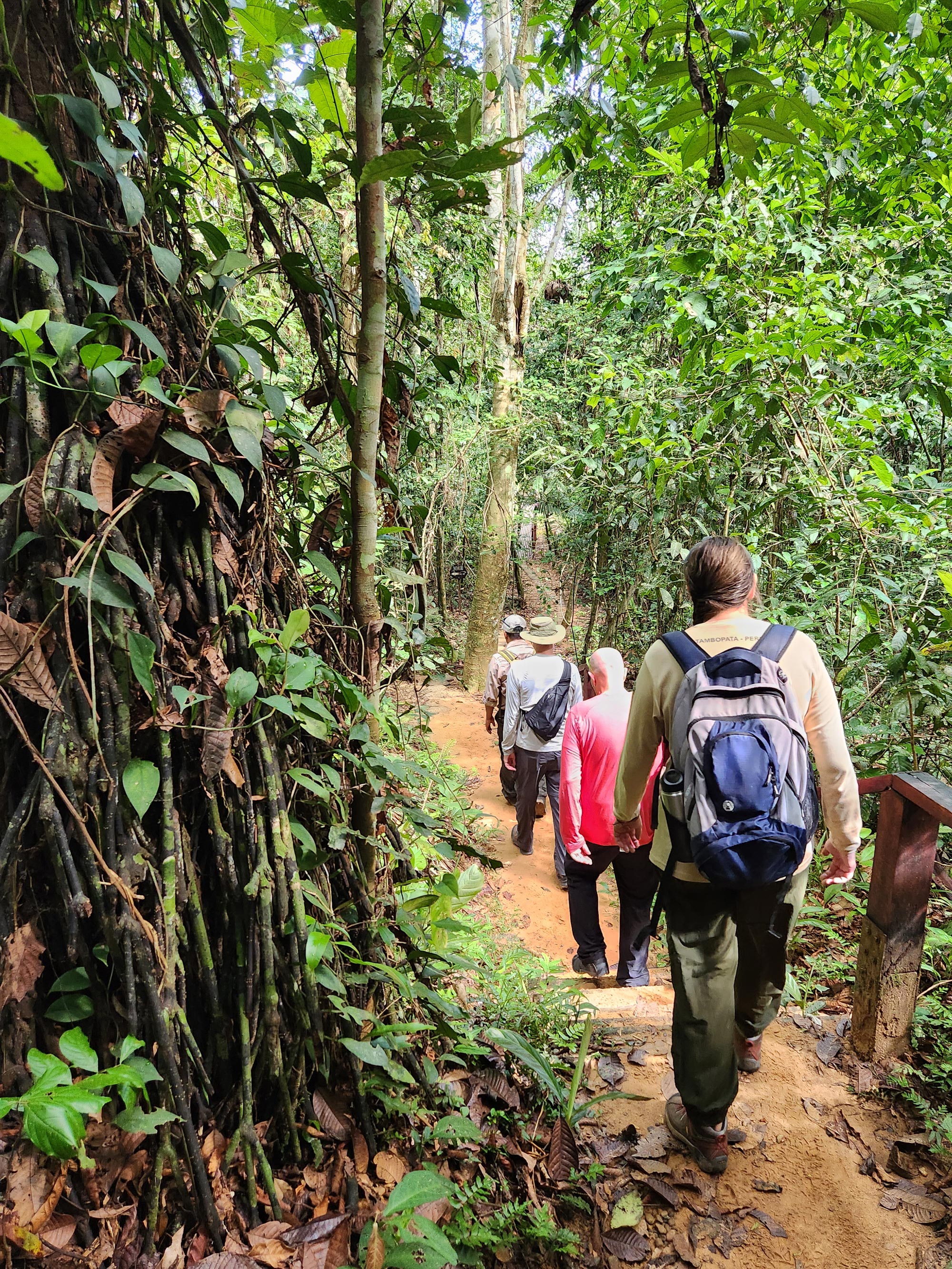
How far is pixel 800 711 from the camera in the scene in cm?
206

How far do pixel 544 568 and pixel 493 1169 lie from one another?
56.4ft

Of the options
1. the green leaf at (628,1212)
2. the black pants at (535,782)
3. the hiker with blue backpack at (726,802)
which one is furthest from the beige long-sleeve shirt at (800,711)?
the black pants at (535,782)

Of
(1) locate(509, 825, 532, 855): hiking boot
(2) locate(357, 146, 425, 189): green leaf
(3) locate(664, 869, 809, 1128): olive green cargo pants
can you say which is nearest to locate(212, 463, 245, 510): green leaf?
(2) locate(357, 146, 425, 189): green leaf

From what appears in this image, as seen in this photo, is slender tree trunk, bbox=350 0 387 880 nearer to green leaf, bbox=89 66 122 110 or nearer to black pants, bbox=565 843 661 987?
green leaf, bbox=89 66 122 110

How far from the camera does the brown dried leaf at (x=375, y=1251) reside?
1271 millimetres

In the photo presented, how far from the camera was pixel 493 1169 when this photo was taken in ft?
5.77

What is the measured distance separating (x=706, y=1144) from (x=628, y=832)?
3.05 feet

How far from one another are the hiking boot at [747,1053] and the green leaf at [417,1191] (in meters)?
1.48

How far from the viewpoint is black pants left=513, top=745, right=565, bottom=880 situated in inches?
204

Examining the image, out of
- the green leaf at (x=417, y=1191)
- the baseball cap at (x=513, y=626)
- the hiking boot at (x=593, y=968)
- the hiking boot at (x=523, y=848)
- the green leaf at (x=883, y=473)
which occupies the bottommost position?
the hiking boot at (x=523, y=848)

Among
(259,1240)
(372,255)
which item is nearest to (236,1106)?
(259,1240)

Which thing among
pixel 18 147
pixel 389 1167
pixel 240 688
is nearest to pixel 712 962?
pixel 389 1167

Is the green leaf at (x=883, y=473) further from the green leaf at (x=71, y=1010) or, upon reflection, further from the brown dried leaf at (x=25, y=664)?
the green leaf at (x=71, y=1010)

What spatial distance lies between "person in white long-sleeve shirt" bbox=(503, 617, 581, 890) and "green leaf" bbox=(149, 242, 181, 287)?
403cm
